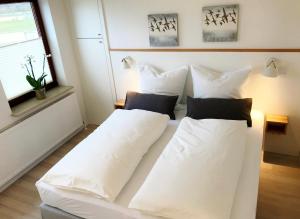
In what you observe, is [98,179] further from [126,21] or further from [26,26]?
[26,26]

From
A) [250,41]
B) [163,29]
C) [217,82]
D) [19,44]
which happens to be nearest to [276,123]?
[217,82]

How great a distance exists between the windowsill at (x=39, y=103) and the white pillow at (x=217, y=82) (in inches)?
62.9

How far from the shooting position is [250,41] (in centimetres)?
249

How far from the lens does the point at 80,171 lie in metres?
1.89

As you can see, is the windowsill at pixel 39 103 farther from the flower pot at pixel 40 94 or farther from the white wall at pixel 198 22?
the white wall at pixel 198 22

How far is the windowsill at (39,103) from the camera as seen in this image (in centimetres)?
277

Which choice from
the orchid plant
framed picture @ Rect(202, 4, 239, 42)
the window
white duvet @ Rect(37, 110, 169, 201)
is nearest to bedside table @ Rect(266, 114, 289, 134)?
framed picture @ Rect(202, 4, 239, 42)

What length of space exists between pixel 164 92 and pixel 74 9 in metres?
1.48

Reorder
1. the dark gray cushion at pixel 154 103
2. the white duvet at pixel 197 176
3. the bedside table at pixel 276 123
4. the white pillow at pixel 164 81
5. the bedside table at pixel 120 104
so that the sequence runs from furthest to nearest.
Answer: the bedside table at pixel 120 104 → the white pillow at pixel 164 81 → the dark gray cushion at pixel 154 103 → the bedside table at pixel 276 123 → the white duvet at pixel 197 176

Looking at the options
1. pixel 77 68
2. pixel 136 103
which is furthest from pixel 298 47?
pixel 77 68

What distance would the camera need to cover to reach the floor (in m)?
2.15

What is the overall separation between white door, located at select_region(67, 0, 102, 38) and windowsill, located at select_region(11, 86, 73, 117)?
711mm

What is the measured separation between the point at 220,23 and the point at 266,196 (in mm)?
1622

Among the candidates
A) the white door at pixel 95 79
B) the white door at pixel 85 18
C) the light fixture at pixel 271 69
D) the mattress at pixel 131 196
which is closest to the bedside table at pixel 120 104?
the white door at pixel 95 79
